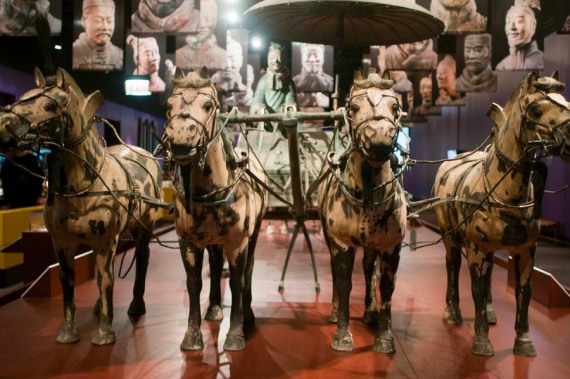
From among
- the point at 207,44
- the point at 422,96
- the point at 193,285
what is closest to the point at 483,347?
the point at 193,285

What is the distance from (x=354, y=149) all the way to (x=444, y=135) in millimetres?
12837

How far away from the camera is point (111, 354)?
4242mm

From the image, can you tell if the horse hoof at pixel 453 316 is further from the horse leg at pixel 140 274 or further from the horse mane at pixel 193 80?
the horse mane at pixel 193 80

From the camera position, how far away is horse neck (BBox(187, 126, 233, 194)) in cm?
405

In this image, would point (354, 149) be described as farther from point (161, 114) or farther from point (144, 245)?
point (161, 114)

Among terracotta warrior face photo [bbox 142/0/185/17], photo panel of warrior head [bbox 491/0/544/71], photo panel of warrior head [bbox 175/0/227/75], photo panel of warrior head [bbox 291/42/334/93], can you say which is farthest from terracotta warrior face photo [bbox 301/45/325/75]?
photo panel of warrior head [bbox 491/0/544/71]

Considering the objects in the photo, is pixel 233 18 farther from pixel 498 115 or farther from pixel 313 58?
pixel 498 115

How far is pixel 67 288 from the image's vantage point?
4.46 metres

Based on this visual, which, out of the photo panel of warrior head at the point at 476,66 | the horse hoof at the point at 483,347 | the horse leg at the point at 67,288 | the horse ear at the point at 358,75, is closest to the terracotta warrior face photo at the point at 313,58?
the photo panel of warrior head at the point at 476,66

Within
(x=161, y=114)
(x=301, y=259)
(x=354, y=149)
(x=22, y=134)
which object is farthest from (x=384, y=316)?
(x=161, y=114)

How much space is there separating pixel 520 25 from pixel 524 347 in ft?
17.6

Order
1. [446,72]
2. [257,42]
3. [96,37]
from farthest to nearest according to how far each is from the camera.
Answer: [257,42]
[446,72]
[96,37]

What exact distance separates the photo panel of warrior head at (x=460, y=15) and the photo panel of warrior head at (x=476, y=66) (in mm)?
739

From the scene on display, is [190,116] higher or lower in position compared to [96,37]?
lower
